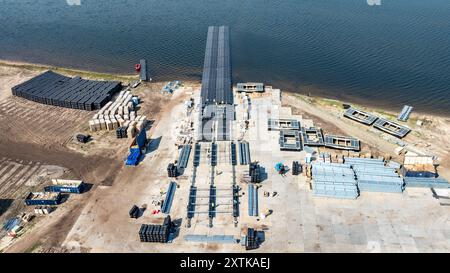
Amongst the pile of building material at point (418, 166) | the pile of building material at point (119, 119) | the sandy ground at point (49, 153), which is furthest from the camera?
the pile of building material at point (119, 119)

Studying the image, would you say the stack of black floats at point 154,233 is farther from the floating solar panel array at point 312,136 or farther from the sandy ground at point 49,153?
the floating solar panel array at point 312,136

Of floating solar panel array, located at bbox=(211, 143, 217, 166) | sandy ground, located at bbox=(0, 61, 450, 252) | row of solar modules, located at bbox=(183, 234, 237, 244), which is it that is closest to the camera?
row of solar modules, located at bbox=(183, 234, 237, 244)

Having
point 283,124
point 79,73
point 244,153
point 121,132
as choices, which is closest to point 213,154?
point 244,153

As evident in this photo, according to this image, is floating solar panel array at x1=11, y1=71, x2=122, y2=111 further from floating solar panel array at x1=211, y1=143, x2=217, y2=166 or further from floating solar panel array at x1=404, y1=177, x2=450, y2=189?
floating solar panel array at x1=404, y1=177, x2=450, y2=189

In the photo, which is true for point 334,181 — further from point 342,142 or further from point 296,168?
point 342,142

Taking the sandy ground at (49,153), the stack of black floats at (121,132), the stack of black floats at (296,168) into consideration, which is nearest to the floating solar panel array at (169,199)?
the sandy ground at (49,153)

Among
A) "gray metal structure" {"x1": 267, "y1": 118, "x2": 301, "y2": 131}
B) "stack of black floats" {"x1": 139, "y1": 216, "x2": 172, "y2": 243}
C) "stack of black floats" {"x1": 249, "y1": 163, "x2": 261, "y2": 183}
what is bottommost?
"stack of black floats" {"x1": 139, "y1": 216, "x2": 172, "y2": 243}

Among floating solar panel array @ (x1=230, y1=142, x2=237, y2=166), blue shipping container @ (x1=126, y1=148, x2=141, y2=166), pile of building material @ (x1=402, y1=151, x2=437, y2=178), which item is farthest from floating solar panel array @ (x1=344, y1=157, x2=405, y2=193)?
blue shipping container @ (x1=126, y1=148, x2=141, y2=166)

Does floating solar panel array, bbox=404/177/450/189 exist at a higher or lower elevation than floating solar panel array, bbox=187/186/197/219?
higher
